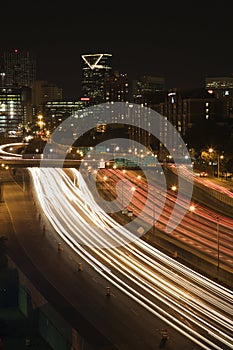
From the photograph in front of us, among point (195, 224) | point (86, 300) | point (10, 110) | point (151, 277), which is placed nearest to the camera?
point (86, 300)

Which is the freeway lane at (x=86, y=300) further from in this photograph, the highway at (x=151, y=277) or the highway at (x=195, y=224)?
the highway at (x=195, y=224)

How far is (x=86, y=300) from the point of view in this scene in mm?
14547

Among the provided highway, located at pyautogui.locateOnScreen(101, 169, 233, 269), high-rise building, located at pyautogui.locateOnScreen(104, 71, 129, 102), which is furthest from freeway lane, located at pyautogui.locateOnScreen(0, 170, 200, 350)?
high-rise building, located at pyautogui.locateOnScreen(104, 71, 129, 102)

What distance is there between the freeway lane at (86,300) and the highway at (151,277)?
1.04 ft

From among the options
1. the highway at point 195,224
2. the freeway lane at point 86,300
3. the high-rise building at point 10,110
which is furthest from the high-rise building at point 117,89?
the freeway lane at point 86,300

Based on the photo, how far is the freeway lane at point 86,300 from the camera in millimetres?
11961

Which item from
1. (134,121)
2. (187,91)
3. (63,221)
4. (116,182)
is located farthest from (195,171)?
(134,121)

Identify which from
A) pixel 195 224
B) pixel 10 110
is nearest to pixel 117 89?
pixel 10 110

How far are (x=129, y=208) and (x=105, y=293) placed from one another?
527 inches

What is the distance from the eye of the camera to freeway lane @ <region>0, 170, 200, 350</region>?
39.2 feet

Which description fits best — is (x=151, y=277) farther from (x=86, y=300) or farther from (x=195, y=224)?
(x=195, y=224)

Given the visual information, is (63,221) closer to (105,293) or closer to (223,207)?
(223,207)

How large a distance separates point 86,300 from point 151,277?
236cm

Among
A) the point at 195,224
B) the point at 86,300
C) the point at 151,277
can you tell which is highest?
the point at 195,224
